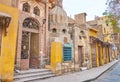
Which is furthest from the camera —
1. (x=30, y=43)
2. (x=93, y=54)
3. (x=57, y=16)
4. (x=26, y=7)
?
(x=93, y=54)

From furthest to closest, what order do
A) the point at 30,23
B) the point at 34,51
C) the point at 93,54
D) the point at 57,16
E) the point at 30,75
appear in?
the point at 93,54
the point at 57,16
the point at 34,51
the point at 30,23
the point at 30,75

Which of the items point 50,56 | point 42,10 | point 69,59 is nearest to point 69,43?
point 69,59

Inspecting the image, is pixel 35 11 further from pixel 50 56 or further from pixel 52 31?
pixel 50 56

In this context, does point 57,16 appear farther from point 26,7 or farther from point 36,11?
point 26,7

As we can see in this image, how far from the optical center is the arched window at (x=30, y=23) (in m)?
12.5

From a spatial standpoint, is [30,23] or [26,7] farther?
[30,23]

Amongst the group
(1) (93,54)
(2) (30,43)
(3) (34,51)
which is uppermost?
(2) (30,43)

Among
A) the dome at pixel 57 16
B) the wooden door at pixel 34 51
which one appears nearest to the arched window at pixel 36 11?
the wooden door at pixel 34 51

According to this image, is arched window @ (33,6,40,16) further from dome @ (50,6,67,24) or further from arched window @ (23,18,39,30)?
dome @ (50,6,67,24)

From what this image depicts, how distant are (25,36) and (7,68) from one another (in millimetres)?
4264

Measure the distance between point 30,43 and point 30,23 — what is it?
1604 mm

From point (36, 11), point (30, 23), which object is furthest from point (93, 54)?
point (30, 23)

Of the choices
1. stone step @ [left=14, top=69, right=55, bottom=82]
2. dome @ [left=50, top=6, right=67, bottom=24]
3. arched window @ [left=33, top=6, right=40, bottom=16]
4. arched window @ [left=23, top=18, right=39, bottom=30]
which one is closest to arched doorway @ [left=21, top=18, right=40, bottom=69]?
arched window @ [left=23, top=18, right=39, bottom=30]

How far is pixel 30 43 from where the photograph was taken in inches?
535
